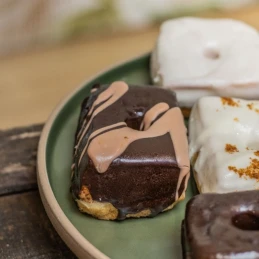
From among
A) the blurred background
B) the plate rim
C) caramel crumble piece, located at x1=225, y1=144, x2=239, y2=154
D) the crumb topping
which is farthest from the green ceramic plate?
the blurred background

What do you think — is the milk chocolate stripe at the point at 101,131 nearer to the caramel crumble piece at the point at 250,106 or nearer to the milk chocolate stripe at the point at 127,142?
the milk chocolate stripe at the point at 127,142

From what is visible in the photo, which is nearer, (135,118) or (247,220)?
(247,220)

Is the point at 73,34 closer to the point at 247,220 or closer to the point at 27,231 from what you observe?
the point at 27,231

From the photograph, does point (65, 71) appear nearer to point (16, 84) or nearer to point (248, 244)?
point (16, 84)

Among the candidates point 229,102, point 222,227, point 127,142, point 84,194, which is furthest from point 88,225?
point 229,102

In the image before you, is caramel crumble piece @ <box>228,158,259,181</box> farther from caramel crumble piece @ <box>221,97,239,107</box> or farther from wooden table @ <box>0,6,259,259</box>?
wooden table @ <box>0,6,259,259</box>
